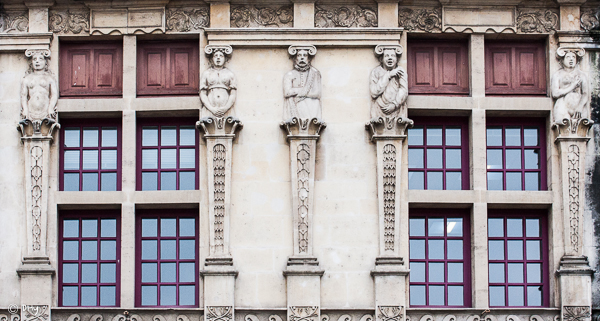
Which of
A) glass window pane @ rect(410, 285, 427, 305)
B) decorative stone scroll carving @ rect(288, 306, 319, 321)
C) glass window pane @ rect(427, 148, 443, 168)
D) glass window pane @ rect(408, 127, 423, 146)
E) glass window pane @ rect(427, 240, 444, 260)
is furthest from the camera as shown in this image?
glass window pane @ rect(408, 127, 423, 146)

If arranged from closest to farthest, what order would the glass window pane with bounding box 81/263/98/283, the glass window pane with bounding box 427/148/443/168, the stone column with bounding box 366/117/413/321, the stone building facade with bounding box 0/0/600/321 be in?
the stone column with bounding box 366/117/413/321 → the stone building facade with bounding box 0/0/600/321 → the glass window pane with bounding box 81/263/98/283 → the glass window pane with bounding box 427/148/443/168

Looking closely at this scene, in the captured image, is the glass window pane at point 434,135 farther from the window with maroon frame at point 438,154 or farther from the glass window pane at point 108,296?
the glass window pane at point 108,296

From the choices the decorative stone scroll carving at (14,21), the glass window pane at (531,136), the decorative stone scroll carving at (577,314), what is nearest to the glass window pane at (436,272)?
the decorative stone scroll carving at (577,314)

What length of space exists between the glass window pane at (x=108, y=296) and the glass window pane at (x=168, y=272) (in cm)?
106

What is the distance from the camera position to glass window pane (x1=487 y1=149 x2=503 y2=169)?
28.8 meters

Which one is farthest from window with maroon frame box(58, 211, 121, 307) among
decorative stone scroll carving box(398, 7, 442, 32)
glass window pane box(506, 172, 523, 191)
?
glass window pane box(506, 172, 523, 191)

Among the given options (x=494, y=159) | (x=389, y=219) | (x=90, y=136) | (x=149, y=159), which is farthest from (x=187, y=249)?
(x=494, y=159)

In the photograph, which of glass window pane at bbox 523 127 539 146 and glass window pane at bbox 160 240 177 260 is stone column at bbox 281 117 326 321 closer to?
glass window pane at bbox 160 240 177 260

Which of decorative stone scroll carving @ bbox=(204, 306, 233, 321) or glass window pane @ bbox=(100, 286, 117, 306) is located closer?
decorative stone scroll carving @ bbox=(204, 306, 233, 321)

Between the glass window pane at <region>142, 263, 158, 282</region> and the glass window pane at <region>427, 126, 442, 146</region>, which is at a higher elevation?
the glass window pane at <region>427, 126, 442, 146</region>

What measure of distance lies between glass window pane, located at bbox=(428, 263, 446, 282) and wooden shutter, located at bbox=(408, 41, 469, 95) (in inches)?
149

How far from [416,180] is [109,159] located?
21.9ft

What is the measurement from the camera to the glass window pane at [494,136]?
95.2 feet

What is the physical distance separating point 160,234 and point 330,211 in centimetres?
370
